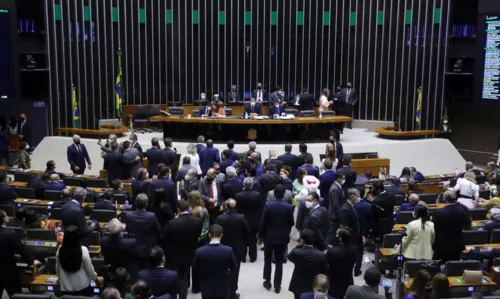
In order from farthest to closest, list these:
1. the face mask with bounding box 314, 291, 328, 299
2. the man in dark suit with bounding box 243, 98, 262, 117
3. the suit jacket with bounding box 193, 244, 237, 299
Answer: the man in dark suit with bounding box 243, 98, 262, 117, the suit jacket with bounding box 193, 244, 237, 299, the face mask with bounding box 314, 291, 328, 299

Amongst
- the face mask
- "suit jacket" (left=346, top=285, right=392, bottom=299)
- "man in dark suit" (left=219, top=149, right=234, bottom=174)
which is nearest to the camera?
the face mask

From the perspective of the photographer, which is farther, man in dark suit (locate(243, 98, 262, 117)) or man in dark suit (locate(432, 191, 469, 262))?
man in dark suit (locate(243, 98, 262, 117))

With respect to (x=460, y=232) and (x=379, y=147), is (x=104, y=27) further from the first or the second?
(x=460, y=232)

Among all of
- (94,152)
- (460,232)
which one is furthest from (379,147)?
(460,232)

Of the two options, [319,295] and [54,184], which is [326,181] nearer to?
[54,184]

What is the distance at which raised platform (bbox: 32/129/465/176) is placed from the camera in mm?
16672

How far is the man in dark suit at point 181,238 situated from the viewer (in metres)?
6.97

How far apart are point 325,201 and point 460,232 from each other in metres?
2.87

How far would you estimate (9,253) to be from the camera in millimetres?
6699

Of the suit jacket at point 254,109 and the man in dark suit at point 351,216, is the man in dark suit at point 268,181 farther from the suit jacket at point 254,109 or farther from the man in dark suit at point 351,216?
the suit jacket at point 254,109

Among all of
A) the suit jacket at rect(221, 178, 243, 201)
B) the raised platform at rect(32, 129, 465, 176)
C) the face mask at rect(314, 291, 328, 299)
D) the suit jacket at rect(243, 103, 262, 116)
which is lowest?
the raised platform at rect(32, 129, 465, 176)

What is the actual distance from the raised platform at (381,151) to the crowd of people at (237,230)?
5065 mm

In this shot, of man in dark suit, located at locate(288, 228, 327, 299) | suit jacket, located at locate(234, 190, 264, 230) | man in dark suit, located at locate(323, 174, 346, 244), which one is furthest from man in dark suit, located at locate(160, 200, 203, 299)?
man in dark suit, located at locate(323, 174, 346, 244)

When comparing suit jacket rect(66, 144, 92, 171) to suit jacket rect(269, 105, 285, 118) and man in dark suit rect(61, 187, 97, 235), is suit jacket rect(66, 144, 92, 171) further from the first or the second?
suit jacket rect(269, 105, 285, 118)
